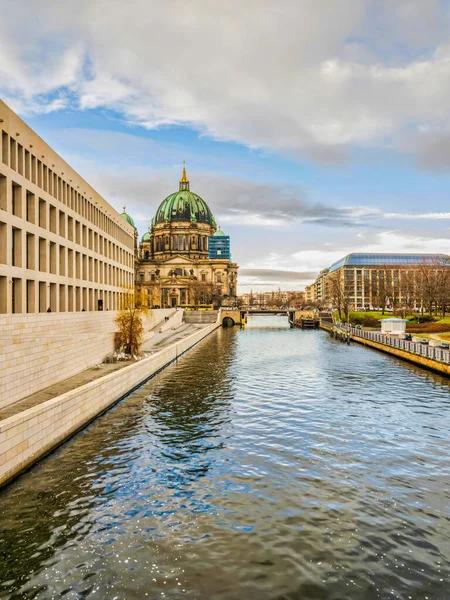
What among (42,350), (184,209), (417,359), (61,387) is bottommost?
(417,359)

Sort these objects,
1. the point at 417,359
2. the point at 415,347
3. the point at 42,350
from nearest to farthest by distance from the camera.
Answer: the point at 42,350 → the point at 417,359 → the point at 415,347

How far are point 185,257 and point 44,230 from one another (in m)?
129

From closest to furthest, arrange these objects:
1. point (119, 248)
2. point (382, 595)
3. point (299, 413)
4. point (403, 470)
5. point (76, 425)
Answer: point (382, 595) → point (403, 470) → point (76, 425) → point (299, 413) → point (119, 248)

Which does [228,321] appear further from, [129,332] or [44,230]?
[129,332]

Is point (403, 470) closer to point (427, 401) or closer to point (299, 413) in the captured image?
point (299, 413)

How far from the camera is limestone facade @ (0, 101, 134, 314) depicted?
35906mm

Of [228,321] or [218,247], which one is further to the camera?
[218,247]

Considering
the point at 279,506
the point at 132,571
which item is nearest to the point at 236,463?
the point at 279,506

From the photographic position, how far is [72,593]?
9.69 m

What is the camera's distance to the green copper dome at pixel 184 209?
611ft

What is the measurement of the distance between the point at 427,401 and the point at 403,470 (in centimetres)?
1276

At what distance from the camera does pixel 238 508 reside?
13.5m

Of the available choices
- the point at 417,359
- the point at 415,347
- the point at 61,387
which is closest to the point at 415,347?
the point at 415,347

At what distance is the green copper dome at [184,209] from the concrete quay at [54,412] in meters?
157
